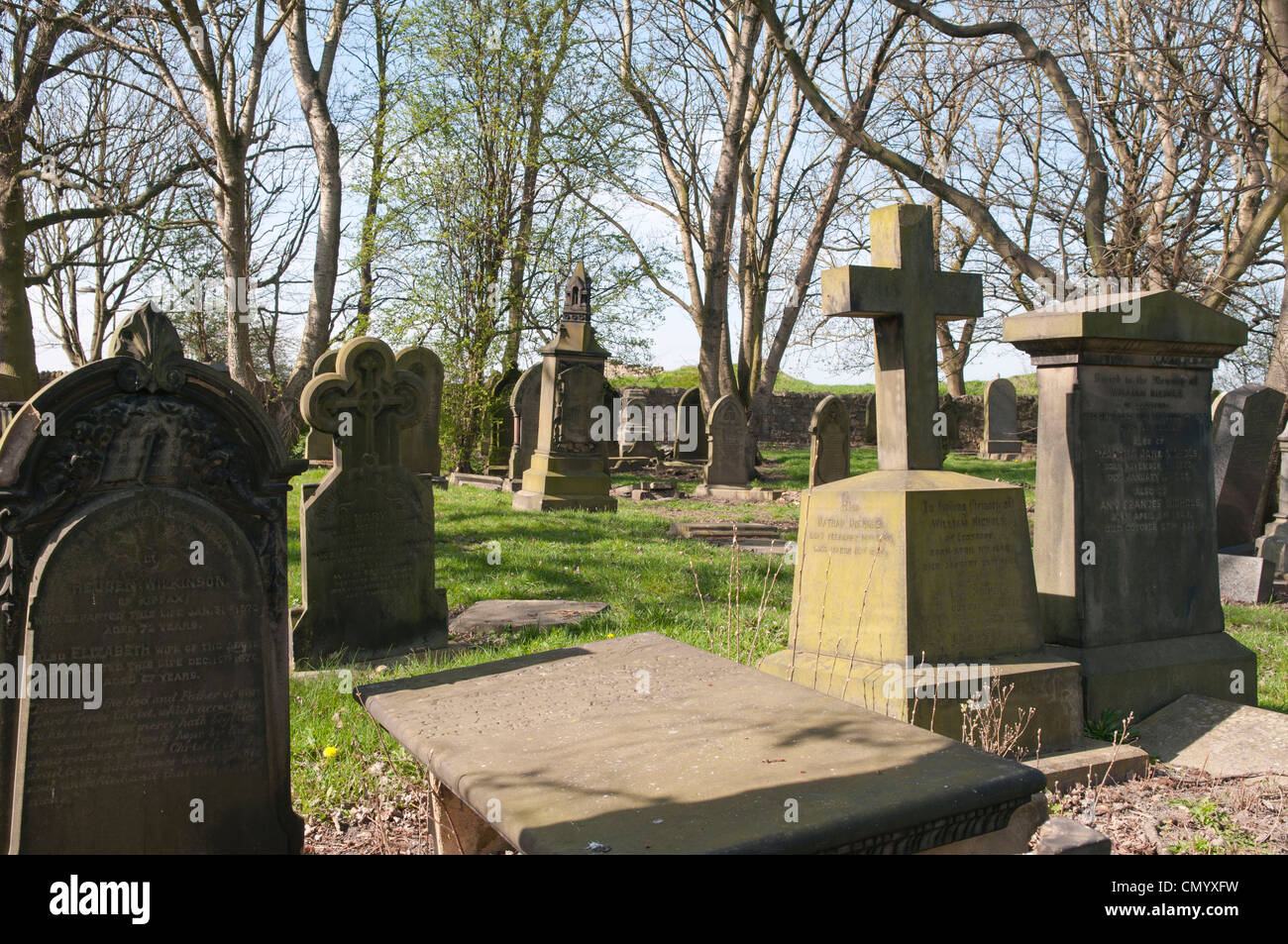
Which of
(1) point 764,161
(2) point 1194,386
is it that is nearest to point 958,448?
(1) point 764,161

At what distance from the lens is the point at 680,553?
9.92 metres

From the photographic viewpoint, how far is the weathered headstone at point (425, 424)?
1592 centimetres

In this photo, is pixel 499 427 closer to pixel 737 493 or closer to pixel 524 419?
pixel 524 419

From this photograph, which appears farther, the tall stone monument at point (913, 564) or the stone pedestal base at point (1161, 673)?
the stone pedestal base at point (1161, 673)

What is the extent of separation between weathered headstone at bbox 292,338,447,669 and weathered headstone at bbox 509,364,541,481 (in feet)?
35.6

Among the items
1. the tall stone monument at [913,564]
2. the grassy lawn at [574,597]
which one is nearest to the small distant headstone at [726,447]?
the grassy lawn at [574,597]

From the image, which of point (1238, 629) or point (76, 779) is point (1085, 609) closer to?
point (1238, 629)

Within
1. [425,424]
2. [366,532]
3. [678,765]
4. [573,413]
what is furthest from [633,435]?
[678,765]

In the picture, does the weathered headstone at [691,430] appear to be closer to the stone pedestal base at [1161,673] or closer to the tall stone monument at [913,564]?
the stone pedestal base at [1161,673]

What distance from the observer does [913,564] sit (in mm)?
4734

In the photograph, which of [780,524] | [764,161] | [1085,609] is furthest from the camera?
[764,161]

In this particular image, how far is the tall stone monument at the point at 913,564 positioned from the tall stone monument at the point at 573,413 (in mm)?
9440
